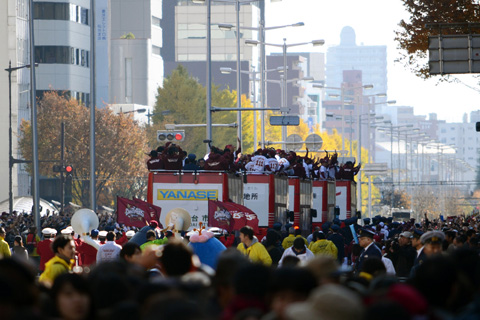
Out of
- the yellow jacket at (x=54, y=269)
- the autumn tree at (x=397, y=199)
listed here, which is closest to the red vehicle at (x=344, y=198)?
the yellow jacket at (x=54, y=269)

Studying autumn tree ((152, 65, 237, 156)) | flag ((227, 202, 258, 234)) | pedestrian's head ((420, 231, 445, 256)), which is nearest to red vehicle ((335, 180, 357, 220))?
flag ((227, 202, 258, 234))

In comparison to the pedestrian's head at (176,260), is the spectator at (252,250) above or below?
below

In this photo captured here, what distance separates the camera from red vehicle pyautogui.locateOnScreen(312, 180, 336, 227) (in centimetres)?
3488

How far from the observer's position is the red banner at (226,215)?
21.9m

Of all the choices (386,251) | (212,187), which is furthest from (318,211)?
(386,251)

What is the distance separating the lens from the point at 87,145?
2611 inches

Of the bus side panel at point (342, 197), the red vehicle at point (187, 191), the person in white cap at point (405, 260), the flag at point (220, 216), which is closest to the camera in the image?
the person in white cap at point (405, 260)

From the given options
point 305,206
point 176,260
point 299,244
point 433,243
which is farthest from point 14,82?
point 176,260

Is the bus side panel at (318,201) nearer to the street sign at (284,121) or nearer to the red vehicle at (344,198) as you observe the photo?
the red vehicle at (344,198)

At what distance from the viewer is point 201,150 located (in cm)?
7525

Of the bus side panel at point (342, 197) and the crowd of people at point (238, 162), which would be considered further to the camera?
the bus side panel at point (342, 197)

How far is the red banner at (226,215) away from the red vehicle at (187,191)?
909mm

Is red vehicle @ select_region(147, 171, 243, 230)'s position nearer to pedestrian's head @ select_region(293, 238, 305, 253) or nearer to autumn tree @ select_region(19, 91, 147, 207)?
pedestrian's head @ select_region(293, 238, 305, 253)

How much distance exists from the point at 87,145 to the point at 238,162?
40.5m
